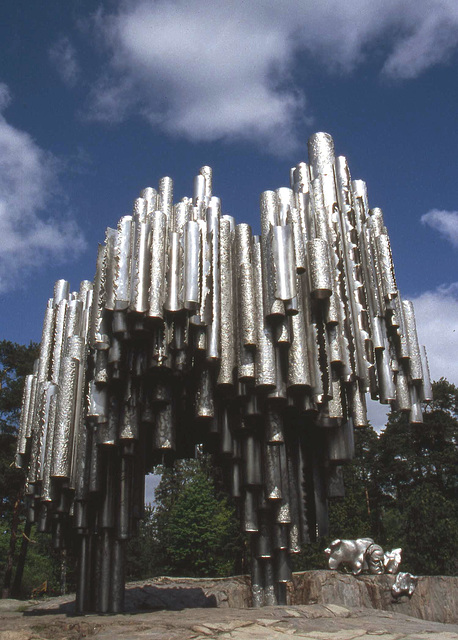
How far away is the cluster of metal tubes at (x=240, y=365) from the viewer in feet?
21.8

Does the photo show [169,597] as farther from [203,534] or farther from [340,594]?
[203,534]

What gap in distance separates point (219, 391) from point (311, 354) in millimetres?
1196

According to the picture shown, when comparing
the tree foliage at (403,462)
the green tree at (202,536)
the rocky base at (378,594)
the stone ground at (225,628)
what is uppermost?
the tree foliage at (403,462)

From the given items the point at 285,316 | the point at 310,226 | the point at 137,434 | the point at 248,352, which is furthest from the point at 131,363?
the point at 310,226

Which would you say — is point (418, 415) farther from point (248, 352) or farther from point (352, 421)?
point (248, 352)

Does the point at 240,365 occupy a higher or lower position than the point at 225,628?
higher

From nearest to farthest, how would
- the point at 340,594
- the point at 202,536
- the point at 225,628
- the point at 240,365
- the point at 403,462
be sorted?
the point at 225,628, the point at 240,365, the point at 340,594, the point at 202,536, the point at 403,462

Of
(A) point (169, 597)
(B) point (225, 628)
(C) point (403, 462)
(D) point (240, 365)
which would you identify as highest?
(C) point (403, 462)

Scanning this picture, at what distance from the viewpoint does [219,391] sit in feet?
23.2

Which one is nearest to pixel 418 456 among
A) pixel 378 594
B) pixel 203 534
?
pixel 203 534

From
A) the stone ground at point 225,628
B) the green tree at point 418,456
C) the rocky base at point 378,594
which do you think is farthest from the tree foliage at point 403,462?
the stone ground at point 225,628

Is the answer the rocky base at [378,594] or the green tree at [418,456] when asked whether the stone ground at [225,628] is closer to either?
the rocky base at [378,594]

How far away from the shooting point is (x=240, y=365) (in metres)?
6.62

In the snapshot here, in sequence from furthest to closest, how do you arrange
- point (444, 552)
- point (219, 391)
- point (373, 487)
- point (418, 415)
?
point (373, 487) < point (444, 552) < point (418, 415) < point (219, 391)
